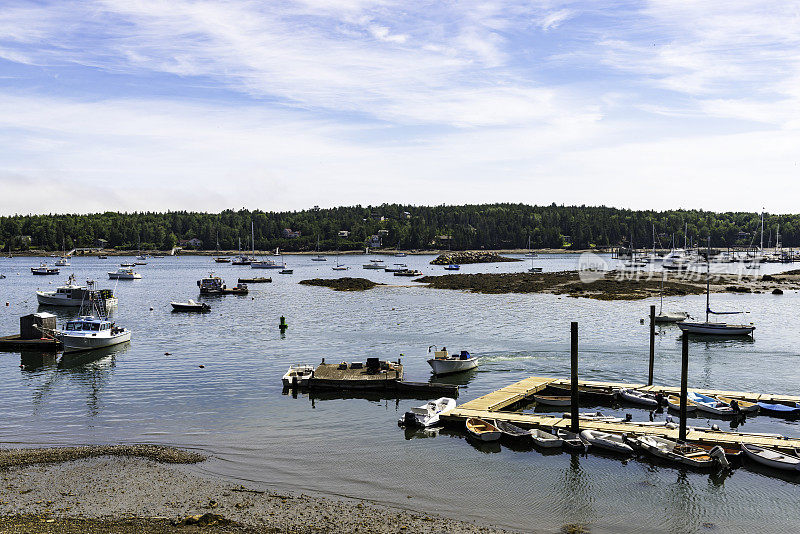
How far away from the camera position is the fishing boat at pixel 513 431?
34219mm

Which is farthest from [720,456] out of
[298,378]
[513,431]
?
[298,378]

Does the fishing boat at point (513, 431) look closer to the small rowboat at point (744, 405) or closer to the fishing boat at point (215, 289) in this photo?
the small rowboat at point (744, 405)

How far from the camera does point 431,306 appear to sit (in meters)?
101

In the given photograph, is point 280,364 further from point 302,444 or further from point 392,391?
point 302,444

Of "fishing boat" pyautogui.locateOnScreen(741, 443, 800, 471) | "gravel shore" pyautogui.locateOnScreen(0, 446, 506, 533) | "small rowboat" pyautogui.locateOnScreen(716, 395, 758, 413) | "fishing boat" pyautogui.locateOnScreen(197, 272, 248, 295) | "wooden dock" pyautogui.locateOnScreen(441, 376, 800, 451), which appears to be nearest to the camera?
"gravel shore" pyautogui.locateOnScreen(0, 446, 506, 533)

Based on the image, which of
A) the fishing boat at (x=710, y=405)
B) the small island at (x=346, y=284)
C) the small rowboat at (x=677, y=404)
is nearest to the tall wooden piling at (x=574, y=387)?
the fishing boat at (x=710, y=405)

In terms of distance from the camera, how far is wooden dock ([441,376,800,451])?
32.0m

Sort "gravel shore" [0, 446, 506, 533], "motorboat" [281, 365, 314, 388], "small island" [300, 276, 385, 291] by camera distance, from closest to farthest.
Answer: "gravel shore" [0, 446, 506, 533], "motorboat" [281, 365, 314, 388], "small island" [300, 276, 385, 291]

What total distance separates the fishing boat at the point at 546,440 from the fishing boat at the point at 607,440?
1.44 m

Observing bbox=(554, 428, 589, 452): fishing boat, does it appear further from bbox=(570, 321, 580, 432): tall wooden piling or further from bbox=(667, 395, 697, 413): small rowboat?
bbox=(667, 395, 697, 413): small rowboat

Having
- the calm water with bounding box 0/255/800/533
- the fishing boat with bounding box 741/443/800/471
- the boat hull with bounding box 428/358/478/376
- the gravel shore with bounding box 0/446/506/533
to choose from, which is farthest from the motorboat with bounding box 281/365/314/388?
the fishing boat with bounding box 741/443/800/471

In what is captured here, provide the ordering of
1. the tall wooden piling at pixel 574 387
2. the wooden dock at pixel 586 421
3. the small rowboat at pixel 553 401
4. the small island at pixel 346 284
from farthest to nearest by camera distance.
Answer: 1. the small island at pixel 346 284
2. the small rowboat at pixel 553 401
3. the tall wooden piling at pixel 574 387
4. the wooden dock at pixel 586 421

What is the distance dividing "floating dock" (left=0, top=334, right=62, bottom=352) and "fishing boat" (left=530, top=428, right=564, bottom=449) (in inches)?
1939

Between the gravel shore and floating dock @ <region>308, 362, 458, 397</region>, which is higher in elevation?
floating dock @ <region>308, 362, 458, 397</region>
